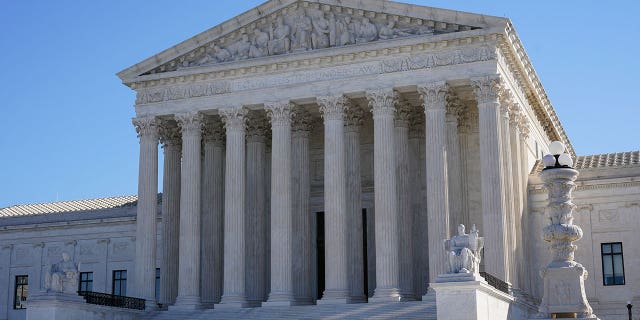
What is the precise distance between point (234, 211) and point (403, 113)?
9.77 meters

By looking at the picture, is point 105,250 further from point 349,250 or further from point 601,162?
point 601,162

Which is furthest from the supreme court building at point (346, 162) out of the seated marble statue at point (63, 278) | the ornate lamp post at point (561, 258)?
the ornate lamp post at point (561, 258)

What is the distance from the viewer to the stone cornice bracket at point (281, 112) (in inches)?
1788

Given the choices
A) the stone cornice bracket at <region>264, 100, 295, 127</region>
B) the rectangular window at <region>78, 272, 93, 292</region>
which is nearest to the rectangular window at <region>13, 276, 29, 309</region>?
the rectangular window at <region>78, 272, 93, 292</region>

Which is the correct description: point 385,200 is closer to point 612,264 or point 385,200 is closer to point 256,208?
point 256,208

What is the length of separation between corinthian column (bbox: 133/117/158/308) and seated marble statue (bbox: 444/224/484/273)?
742 inches

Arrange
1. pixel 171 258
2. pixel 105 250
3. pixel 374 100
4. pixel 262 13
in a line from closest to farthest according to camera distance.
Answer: pixel 374 100
pixel 262 13
pixel 171 258
pixel 105 250

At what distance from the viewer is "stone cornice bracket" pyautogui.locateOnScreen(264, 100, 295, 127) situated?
149 feet

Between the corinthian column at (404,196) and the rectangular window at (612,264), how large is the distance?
986 cm

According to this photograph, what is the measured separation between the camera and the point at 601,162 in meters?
51.1

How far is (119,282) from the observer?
58.6 m

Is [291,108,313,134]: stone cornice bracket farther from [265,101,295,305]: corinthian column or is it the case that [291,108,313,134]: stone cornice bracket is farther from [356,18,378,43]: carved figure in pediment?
[356,18,378,43]: carved figure in pediment

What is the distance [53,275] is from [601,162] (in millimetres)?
29807

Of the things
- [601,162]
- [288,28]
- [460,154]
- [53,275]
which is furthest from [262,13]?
[601,162]
